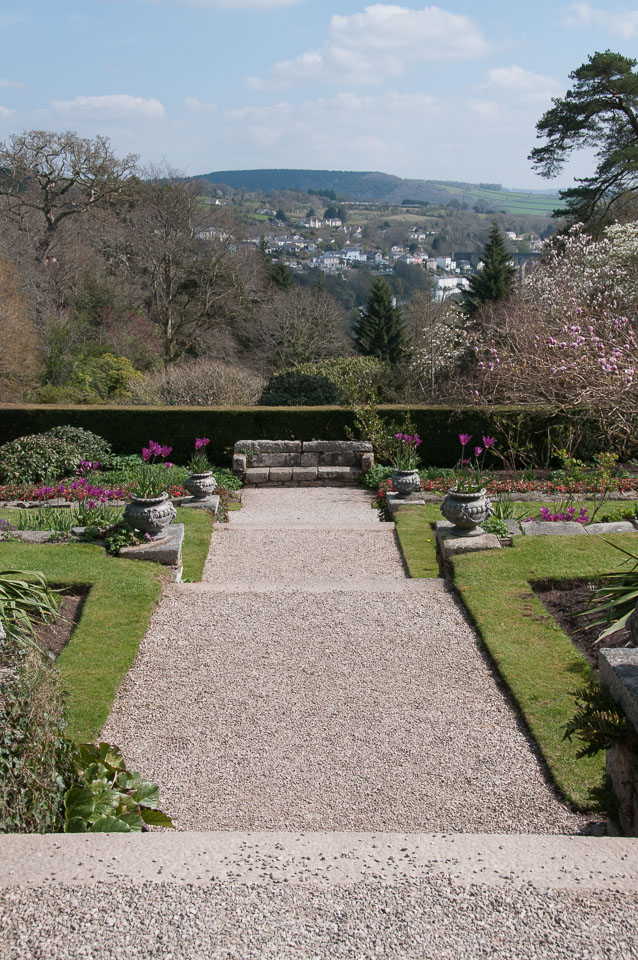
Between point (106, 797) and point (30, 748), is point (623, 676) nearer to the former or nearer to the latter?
point (106, 797)

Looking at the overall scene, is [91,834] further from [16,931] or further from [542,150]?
[542,150]

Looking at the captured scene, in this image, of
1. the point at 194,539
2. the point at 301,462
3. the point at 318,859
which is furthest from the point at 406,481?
the point at 318,859

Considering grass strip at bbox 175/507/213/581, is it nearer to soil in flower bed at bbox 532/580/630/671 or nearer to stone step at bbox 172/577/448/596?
stone step at bbox 172/577/448/596

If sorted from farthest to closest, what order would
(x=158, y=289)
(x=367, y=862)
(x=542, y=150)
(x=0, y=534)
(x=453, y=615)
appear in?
(x=158, y=289) < (x=542, y=150) < (x=0, y=534) < (x=453, y=615) < (x=367, y=862)

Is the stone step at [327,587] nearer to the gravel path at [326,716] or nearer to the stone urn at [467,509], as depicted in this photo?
the gravel path at [326,716]

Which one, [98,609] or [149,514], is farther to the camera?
[149,514]

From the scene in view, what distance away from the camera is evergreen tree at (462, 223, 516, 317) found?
28766 mm

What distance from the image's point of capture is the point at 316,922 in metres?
2.42

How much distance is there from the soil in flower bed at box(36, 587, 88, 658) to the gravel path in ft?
1.92

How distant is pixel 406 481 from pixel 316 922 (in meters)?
8.19

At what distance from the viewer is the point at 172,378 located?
1784cm

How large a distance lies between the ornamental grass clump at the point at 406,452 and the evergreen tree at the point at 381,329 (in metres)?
18.7

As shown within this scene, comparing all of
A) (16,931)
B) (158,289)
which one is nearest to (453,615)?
(16,931)

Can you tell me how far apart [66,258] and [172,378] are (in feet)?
42.2
